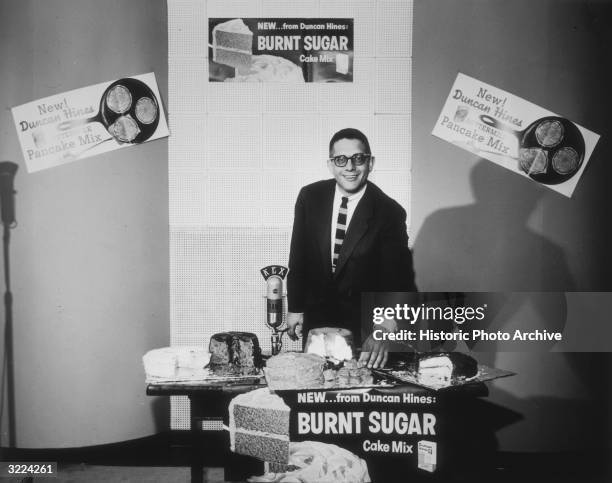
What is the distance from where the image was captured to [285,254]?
2834 millimetres

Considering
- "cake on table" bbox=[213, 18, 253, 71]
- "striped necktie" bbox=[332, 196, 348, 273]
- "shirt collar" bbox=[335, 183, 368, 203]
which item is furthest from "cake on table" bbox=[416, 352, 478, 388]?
"cake on table" bbox=[213, 18, 253, 71]

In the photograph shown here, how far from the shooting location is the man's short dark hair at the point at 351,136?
2.74 meters

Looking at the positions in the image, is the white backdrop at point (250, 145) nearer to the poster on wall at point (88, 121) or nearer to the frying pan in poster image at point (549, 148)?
the poster on wall at point (88, 121)

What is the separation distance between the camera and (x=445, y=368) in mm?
2186

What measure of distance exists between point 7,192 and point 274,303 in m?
1.58

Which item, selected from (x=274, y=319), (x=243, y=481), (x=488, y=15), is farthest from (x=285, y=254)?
(x=488, y=15)

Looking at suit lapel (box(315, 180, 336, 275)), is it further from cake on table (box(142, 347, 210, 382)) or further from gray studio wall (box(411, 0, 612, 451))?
cake on table (box(142, 347, 210, 382))

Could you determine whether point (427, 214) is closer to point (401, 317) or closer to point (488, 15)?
point (401, 317)

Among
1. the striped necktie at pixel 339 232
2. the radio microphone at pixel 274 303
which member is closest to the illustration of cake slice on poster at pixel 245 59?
the striped necktie at pixel 339 232

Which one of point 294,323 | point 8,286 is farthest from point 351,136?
point 8,286

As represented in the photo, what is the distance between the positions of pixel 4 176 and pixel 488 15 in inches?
109

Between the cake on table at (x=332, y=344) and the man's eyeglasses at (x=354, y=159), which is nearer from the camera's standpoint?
the cake on table at (x=332, y=344)

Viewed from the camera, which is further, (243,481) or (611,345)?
(611,345)

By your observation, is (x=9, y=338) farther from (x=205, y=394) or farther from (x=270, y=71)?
(x=270, y=71)
